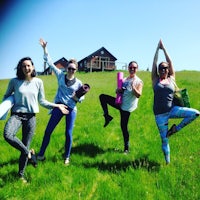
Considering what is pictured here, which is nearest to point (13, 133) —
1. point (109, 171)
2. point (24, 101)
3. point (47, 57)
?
point (24, 101)

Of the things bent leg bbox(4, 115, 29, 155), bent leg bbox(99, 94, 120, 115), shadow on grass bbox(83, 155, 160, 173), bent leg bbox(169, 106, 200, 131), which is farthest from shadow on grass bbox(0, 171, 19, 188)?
bent leg bbox(169, 106, 200, 131)

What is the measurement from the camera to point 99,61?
8519 centimetres

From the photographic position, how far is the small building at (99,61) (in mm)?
84250

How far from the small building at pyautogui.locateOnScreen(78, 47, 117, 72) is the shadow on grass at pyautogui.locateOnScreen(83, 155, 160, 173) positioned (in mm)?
74602

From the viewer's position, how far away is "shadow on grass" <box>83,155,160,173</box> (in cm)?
717

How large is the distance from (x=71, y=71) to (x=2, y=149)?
3189 millimetres

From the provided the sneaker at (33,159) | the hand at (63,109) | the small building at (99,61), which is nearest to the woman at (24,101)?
the sneaker at (33,159)

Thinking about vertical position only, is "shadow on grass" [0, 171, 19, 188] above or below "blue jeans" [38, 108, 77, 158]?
below

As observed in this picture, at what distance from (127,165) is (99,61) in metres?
78.7

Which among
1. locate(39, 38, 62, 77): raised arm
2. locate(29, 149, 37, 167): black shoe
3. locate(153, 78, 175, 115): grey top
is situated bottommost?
locate(29, 149, 37, 167): black shoe

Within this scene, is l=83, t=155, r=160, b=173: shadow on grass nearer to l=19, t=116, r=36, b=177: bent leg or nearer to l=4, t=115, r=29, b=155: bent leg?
l=19, t=116, r=36, b=177: bent leg

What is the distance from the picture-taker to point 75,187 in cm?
630

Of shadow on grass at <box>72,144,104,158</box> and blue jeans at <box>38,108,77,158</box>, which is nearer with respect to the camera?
blue jeans at <box>38,108,77,158</box>

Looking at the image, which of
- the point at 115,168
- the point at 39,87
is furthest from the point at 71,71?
the point at 115,168
